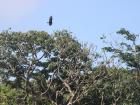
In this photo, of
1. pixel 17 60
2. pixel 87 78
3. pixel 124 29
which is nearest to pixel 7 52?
pixel 17 60

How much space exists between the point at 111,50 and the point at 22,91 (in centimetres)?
593

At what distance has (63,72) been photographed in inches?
981

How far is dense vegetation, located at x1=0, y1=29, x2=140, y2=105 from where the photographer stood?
23.9 m

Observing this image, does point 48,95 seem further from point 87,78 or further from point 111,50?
point 111,50

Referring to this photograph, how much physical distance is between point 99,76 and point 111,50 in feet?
5.99

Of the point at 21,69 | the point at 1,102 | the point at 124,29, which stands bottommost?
the point at 1,102

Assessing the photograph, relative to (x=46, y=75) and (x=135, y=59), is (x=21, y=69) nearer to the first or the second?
(x=46, y=75)

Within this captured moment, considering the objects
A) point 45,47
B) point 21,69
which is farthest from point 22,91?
point 45,47

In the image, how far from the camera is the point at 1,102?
25.2 metres

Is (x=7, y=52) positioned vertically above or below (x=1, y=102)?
above

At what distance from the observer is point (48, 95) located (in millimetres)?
24141

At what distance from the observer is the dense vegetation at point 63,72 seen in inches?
941

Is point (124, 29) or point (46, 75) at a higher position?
point (124, 29)

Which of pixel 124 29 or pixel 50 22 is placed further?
pixel 124 29
